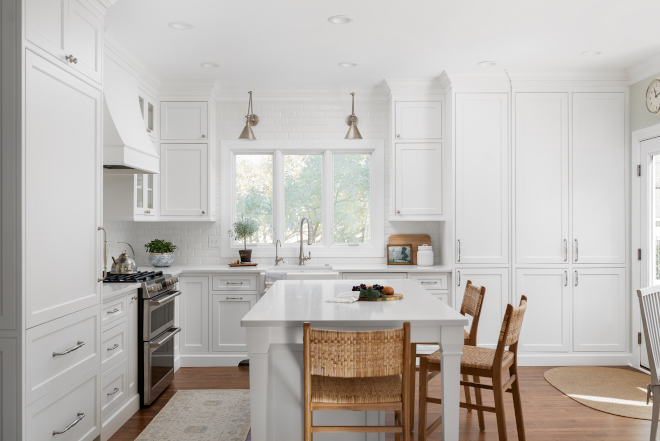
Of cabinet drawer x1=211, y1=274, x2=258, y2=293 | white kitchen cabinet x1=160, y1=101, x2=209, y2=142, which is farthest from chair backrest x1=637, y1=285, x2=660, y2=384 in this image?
white kitchen cabinet x1=160, y1=101, x2=209, y2=142

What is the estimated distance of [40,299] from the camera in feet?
7.18

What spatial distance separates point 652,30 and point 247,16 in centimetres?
312

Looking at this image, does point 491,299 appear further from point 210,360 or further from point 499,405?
point 210,360

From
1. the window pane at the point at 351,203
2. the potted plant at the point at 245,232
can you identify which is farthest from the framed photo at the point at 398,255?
the potted plant at the point at 245,232

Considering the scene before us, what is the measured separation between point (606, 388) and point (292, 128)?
3843mm

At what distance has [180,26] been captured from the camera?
11.4 feet

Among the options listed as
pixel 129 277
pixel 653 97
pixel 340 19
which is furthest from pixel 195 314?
pixel 653 97

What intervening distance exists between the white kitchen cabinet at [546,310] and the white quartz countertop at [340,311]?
2.06 m

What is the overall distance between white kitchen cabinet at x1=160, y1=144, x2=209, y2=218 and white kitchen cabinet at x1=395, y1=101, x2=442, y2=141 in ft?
6.69

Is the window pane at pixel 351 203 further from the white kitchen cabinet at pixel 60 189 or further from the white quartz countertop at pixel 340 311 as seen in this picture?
the white kitchen cabinet at pixel 60 189

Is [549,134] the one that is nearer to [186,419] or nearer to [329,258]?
[329,258]

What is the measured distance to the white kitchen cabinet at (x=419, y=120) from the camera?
15.8 ft

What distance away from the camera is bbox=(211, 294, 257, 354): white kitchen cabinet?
4586 mm

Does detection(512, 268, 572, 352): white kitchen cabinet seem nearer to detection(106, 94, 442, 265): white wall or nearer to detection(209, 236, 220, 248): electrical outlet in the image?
detection(106, 94, 442, 265): white wall
